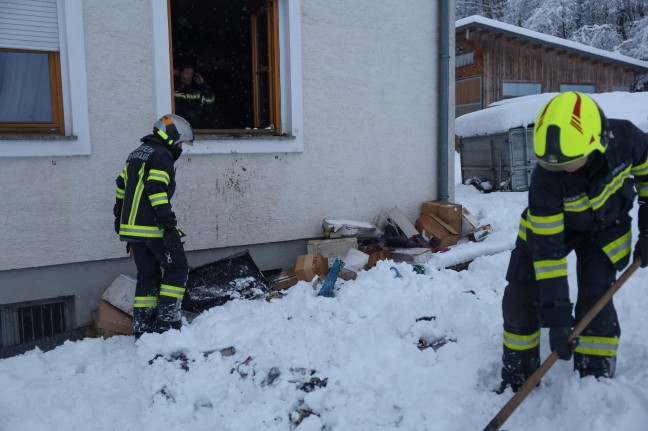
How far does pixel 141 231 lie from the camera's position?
458 centimetres

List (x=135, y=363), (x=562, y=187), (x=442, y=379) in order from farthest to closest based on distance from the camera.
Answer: (x=135, y=363) < (x=442, y=379) < (x=562, y=187)

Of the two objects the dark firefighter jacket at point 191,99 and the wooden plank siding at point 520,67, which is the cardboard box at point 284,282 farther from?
the wooden plank siding at point 520,67

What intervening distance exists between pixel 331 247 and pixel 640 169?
3.41 metres

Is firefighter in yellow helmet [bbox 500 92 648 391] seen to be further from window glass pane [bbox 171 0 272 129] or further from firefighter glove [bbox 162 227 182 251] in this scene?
window glass pane [bbox 171 0 272 129]

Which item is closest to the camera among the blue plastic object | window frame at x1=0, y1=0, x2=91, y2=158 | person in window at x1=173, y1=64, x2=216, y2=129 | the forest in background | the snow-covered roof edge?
window frame at x1=0, y1=0, x2=91, y2=158

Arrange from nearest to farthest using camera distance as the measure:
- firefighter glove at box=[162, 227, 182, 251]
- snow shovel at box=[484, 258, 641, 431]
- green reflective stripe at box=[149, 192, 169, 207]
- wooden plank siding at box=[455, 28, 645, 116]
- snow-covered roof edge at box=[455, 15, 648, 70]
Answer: snow shovel at box=[484, 258, 641, 431] → green reflective stripe at box=[149, 192, 169, 207] → firefighter glove at box=[162, 227, 182, 251] → snow-covered roof edge at box=[455, 15, 648, 70] → wooden plank siding at box=[455, 28, 645, 116]

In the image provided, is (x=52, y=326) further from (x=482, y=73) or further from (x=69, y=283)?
(x=482, y=73)

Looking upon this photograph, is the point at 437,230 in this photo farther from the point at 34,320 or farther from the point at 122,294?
the point at 34,320

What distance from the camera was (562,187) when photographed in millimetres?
2990

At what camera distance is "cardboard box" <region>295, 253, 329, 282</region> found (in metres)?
5.56

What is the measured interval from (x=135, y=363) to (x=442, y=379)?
2.45 m

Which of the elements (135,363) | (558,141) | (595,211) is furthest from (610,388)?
(135,363)

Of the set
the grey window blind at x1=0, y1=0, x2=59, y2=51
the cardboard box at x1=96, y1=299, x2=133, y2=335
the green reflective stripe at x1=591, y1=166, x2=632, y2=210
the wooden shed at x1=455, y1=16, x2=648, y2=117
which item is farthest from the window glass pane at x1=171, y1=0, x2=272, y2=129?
the wooden shed at x1=455, y1=16, x2=648, y2=117

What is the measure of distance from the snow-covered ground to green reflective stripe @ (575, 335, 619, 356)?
16 cm
